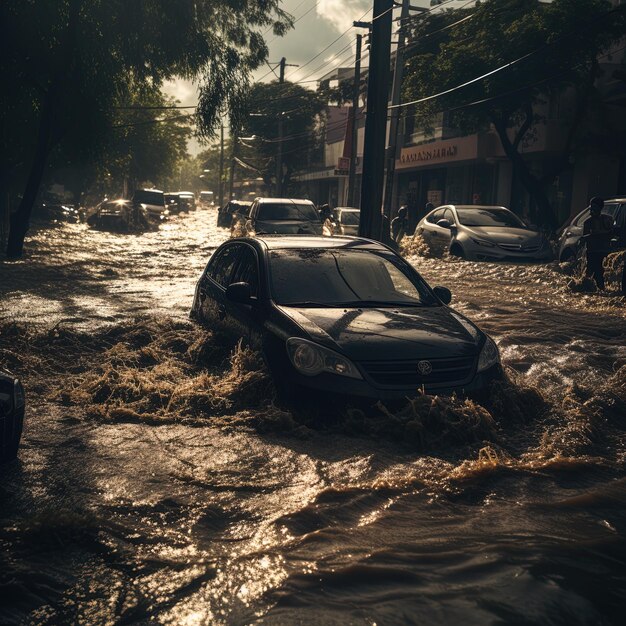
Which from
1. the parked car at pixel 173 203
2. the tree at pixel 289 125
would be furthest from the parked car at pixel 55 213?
the tree at pixel 289 125

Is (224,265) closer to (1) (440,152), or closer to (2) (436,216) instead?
(2) (436,216)

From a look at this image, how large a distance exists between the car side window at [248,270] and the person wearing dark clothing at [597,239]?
326 inches

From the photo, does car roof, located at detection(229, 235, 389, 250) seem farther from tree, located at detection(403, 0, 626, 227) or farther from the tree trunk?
tree, located at detection(403, 0, 626, 227)

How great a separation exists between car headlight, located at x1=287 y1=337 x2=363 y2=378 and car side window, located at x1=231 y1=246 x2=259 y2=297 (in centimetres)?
124

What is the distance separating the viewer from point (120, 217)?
42.9m

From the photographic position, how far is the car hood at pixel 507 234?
61.4 ft

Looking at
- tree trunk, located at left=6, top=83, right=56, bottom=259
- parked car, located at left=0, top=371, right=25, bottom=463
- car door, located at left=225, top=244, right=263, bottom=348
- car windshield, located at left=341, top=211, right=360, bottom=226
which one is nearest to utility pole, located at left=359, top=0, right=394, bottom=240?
car door, located at left=225, top=244, right=263, bottom=348

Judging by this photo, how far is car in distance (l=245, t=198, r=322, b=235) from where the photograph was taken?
70.3 feet

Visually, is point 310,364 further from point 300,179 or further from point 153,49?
point 300,179

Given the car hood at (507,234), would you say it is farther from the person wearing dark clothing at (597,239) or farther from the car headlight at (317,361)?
the car headlight at (317,361)

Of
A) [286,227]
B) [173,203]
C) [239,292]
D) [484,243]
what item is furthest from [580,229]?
[173,203]

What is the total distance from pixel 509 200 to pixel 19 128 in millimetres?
19928

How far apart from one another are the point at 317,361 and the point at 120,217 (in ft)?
126

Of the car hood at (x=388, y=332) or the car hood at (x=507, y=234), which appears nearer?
the car hood at (x=388, y=332)
